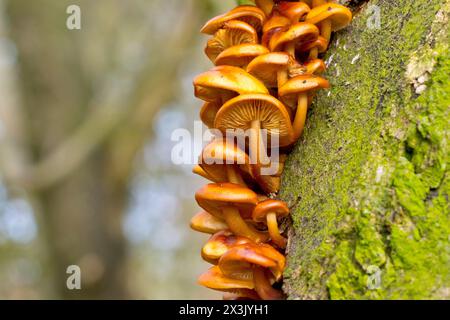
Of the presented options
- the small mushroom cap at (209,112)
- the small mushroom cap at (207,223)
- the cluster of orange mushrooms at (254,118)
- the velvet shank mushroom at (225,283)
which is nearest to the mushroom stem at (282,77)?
the cluster of orange mushrooms at (254,118)

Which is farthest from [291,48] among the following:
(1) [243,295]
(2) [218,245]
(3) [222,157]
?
(1) [243,295]

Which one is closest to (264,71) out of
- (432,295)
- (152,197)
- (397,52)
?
(397,52)

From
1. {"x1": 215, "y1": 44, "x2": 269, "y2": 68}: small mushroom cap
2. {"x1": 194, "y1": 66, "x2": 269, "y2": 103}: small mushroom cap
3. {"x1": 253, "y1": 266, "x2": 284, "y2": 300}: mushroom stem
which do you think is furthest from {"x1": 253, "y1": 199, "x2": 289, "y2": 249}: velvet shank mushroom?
{"x1": 215, "y1": 44, "x2": 269, "y2": 68}: small mushroom cap

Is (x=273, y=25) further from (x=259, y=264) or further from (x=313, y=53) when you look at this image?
(x=259, y=264)

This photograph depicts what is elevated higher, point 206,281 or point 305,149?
point 305,149

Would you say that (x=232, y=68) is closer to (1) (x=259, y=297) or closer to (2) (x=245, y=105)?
(2) (x=245, y=105)
